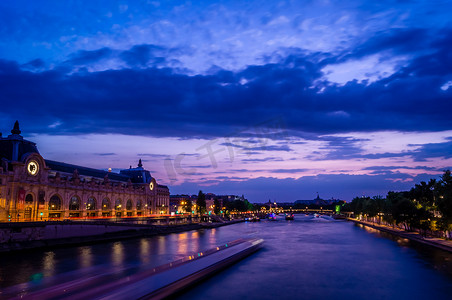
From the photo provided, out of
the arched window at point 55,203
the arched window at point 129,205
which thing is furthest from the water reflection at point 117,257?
the arched window at point 129,205

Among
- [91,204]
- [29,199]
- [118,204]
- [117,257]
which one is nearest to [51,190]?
[29,199]

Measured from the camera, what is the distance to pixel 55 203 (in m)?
95.9

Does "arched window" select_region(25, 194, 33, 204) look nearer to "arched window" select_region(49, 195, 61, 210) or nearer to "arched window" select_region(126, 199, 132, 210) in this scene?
"arched window" select_region(49, 195, 61, 210)

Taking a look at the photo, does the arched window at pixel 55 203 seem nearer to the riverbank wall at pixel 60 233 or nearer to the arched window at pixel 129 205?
the riverbank wall at pixel 60 233

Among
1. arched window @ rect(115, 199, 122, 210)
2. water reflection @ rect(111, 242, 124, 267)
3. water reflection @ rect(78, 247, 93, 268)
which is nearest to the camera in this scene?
water reflection @ rect(78, 247, 93, 268)

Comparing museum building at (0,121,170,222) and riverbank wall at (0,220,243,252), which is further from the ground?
museum building at (0,121,170,222)

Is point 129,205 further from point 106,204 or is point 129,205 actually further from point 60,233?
point 60,233

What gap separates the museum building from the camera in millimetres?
78750

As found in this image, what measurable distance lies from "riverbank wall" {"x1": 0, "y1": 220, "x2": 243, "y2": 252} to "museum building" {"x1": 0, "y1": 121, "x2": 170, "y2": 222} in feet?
44.5

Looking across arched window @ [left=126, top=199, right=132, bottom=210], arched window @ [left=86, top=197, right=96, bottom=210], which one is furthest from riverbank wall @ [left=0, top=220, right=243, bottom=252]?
arched window @ [left=126, top=199, right=132, bottom=210]

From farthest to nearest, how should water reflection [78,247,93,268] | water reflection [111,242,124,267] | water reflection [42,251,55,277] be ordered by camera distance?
water reflection [111,242,124,267]
water reflection [78,247,93,268]
water reflection [42,251,55,277]

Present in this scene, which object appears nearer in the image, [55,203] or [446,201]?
[446,201]

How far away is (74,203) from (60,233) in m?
36.9

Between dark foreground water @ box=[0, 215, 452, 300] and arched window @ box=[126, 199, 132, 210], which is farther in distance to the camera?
arched window @ box=[126, 199, 132, 210]
